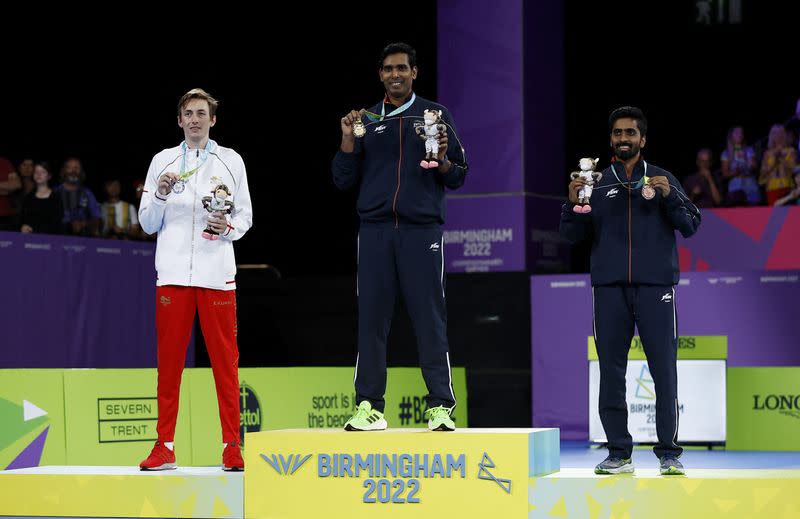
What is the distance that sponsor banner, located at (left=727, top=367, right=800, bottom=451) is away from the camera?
10883 mm

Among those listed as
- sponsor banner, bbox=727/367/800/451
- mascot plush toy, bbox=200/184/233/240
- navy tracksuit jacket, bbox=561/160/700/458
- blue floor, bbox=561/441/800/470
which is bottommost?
blue floor, bbox=561/441/800/470

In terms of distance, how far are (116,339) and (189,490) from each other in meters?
6.22

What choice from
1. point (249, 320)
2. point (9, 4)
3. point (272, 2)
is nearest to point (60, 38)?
point (9, 4)

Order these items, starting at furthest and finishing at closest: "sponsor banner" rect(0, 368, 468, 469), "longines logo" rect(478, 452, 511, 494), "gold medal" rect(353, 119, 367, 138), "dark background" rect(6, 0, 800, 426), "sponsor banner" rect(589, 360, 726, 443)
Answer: "dark background" rect(6, 0, 800, 426), "sponsor banner" rect(589, 360, 726, 443), "sponsor banner" rect(0, 368, 468, 469), "gold medal" rect(353, 119, 367, 138), "longines logo" rect(478, 452, 511, 494)

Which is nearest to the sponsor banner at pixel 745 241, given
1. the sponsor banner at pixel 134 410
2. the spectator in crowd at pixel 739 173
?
the spectator in crowd at pixel 739 173

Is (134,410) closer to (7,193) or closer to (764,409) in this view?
(7,193)

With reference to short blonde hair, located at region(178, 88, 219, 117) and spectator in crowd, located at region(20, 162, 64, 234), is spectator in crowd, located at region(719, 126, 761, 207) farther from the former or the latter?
short blonde hair, located at region(178, 88, 219, 117)

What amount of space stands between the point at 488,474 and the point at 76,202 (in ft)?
23.5

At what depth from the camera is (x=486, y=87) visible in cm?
1329

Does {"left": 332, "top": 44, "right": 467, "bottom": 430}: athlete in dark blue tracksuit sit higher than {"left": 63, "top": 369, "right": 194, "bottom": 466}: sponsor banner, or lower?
higher

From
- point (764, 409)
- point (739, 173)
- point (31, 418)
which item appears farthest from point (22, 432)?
point (739, 173)

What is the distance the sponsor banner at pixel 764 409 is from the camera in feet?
35.7

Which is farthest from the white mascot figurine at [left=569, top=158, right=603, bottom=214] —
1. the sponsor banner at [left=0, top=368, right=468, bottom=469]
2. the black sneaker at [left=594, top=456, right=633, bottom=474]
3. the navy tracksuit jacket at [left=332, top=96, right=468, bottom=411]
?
the sponsor banner at [left=0, top=368, right=468, bottom=469]

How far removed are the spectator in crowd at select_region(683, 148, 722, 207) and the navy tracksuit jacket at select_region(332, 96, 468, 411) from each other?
6818 mm
